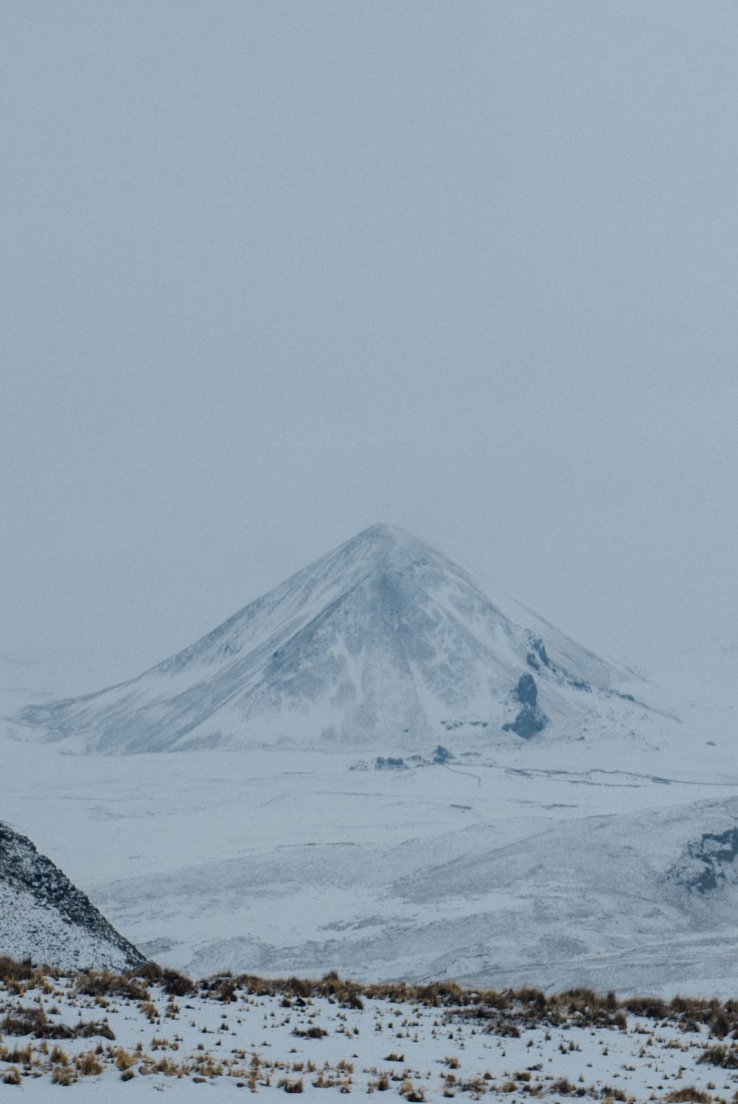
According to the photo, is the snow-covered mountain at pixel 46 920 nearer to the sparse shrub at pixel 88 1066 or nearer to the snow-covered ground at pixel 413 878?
the sparse shrub at pixel 88 1066

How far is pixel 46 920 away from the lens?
3525 cm

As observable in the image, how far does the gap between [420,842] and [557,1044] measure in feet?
248

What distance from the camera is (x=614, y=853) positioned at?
85688mm

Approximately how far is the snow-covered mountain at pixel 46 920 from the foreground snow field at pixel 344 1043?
5.58m

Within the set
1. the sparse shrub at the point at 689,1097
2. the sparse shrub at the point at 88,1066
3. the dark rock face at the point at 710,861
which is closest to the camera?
the sparse shrub at the point at 88,1066

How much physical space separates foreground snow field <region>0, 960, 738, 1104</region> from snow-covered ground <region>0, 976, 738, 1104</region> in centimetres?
5

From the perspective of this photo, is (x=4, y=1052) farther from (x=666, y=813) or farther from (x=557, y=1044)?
(x=666, y=813)

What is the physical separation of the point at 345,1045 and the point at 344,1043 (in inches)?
9.0

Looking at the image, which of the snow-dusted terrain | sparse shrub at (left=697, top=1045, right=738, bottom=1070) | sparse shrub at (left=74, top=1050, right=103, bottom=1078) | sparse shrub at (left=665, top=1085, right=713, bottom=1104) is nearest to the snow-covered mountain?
sparse shrub at (left=74, top=1050, right=103, bottom=1078)

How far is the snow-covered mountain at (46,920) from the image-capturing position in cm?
3350

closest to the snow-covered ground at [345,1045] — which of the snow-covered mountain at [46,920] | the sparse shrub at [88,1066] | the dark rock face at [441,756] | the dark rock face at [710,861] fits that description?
the sparse shrub at [88,1066]

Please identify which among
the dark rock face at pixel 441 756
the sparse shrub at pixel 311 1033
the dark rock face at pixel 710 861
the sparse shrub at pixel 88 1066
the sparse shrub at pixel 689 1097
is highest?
the sparse shrub at pixel 88 1066

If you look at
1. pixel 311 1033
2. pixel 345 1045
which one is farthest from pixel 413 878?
pixel 345 1045

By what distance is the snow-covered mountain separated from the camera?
33.5 metres
